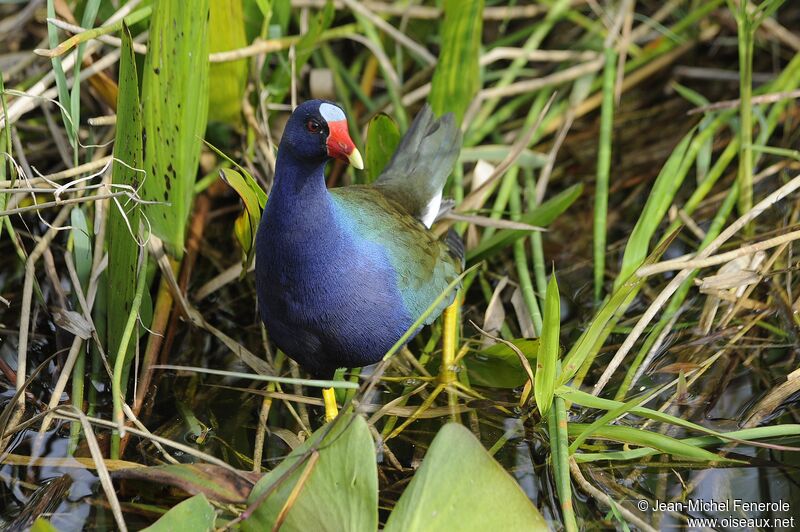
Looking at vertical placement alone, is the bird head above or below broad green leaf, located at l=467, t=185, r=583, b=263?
above

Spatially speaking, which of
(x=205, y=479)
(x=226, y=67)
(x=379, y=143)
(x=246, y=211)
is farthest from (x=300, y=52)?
(x=205, y=479)

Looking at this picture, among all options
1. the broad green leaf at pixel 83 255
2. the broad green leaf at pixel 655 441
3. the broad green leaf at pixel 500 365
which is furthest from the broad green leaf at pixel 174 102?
the broad green leaf at pixel 655 441

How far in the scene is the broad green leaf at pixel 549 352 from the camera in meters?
2.19

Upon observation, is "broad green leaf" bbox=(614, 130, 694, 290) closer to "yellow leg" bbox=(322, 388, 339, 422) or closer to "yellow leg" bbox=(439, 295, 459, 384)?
"yellow leg" bbox=(439, 295, 459, 384)

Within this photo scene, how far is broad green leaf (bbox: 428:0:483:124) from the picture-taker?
125 inches

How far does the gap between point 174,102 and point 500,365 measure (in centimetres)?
121

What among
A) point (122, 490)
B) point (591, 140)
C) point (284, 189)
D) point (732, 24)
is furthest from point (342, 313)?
point (732, 24)

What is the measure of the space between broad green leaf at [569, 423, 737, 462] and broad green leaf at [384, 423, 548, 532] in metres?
0.39

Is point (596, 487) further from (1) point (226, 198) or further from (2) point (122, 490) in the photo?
(1) point (226, 198)

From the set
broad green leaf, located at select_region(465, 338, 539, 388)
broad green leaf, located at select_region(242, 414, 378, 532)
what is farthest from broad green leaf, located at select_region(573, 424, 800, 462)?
broad green leaf, located at select_region(242, 414, 378, 532)

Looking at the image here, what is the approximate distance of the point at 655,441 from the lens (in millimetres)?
2189

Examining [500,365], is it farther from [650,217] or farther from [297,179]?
[297,179]

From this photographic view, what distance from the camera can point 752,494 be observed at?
7.59 feet

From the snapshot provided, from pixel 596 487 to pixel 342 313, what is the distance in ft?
2.56
